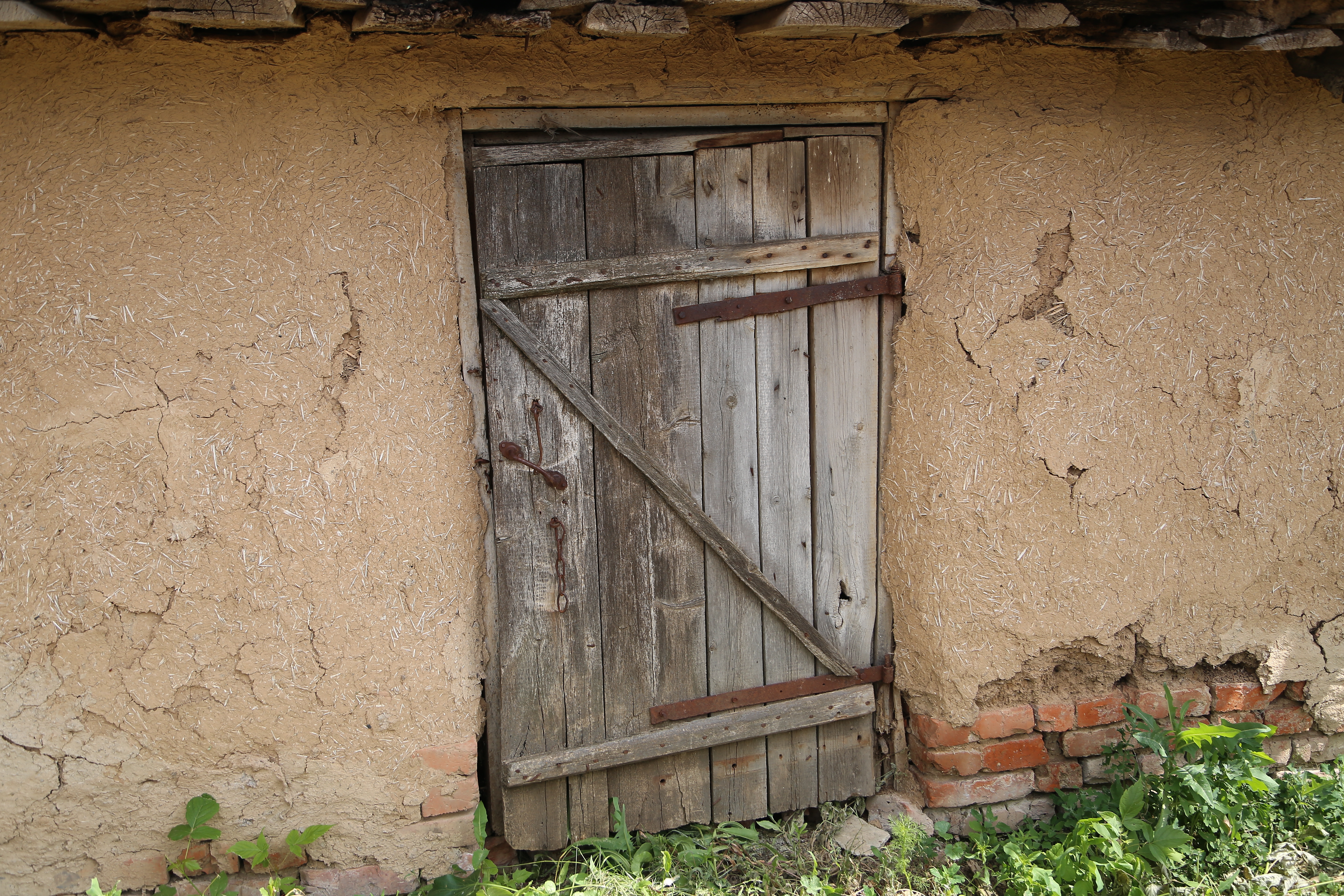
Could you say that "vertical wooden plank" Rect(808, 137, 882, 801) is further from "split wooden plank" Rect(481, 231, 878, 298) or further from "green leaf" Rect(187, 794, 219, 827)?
"green leaf" Rect(187, 794, 219, 827)

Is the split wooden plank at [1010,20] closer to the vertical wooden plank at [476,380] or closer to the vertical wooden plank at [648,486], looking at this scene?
the vertical wooden plank at [648,486]

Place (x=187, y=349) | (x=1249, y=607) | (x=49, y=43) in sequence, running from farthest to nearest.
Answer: (x=1249, y=607)
(x=187, y=349)
(x=49, y=43)

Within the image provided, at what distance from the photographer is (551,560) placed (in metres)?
2.52

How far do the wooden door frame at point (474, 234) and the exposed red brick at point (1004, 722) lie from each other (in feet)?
1.50

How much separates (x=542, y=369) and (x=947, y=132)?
54.3 inches

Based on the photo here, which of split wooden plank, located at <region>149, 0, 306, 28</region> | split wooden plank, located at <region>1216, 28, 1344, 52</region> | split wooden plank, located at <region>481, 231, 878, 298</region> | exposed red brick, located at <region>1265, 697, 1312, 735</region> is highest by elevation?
split wooden plank, located at <region>149, 0, 306, 28</region>

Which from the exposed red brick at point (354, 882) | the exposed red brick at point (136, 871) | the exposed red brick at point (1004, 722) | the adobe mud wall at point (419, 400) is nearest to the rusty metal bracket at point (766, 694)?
the adobe mud wall at point (419, 400)

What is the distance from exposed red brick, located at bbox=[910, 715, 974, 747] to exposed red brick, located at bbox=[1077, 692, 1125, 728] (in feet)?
1.19

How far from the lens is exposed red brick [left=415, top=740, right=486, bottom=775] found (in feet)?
8.07

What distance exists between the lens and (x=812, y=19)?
6.89 feet

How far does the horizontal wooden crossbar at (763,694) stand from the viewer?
8.77 ft

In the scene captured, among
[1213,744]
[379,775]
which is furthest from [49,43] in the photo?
[1213,744]

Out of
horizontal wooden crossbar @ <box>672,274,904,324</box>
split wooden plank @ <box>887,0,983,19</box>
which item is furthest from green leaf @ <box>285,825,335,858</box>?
split wooden plank @ <box>887,0,983,19</box>

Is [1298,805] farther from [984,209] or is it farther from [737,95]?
[737,95]
